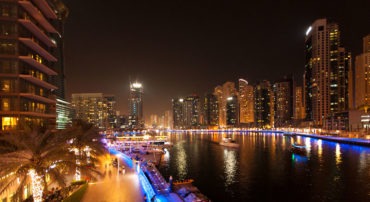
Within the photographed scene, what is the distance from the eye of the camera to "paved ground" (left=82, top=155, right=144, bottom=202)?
2955 centimetres

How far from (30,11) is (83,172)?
33.6 m

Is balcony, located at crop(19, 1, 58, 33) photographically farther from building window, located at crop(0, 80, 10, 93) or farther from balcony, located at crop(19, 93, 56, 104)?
balcony, located at crop(19, 93, 56, 104)

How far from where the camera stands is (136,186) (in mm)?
35344

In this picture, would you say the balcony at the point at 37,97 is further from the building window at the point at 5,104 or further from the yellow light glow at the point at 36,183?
the yellow light glow at the point at 36,183

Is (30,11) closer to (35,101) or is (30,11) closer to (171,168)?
(35,101)

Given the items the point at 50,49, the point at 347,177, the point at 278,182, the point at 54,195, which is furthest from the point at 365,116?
the point at 54,195

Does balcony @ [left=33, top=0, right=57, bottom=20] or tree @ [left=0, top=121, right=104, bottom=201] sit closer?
tree @ [left=0, top=121, right=104, bottom=201]

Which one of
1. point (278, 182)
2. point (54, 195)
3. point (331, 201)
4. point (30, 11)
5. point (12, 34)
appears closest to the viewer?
point (54, 195)

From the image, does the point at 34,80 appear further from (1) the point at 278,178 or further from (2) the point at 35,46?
(1) the point at 278,178

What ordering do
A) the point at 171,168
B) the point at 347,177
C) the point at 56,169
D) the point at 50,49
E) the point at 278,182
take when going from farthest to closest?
the point at 171,168 < the point at 50,49 < the point at 347,177 < the point at 278,182 < the point at 56,169

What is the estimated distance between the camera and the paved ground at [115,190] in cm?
2955

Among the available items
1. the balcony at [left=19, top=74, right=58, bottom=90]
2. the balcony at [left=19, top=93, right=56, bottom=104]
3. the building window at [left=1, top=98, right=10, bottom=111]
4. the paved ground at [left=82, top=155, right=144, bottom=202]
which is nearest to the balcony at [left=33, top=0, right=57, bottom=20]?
the balcony at [left=19, top=74, right=58, bottom=90]

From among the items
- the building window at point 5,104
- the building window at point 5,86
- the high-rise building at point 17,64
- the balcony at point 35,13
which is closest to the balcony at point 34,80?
the high-rise building at point 17,64

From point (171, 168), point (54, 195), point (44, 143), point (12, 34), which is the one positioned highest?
point (12, 34)
